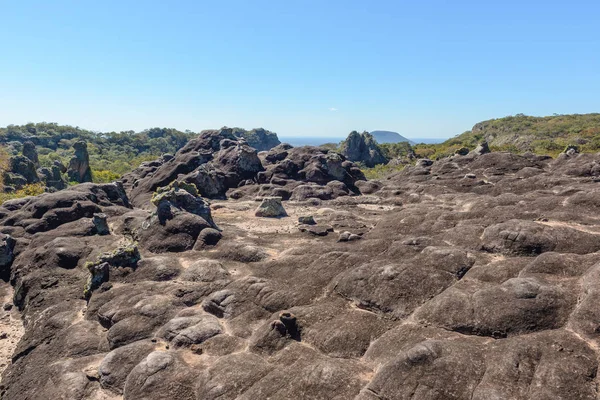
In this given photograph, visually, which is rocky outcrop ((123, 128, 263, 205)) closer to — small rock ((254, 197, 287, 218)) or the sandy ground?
small rock ((254, 197, 287, 218))

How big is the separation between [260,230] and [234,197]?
39895 millimetres

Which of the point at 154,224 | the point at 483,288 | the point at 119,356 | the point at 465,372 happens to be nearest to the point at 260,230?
the point at 154,224

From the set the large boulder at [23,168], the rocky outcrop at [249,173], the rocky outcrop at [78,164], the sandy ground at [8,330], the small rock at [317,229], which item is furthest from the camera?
the rocky outcrop at [78,164]

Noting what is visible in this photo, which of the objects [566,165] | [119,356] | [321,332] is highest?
[566,165]

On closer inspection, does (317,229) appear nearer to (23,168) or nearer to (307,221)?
(307,221)

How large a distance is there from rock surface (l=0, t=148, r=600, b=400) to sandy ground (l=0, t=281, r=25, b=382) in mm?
419

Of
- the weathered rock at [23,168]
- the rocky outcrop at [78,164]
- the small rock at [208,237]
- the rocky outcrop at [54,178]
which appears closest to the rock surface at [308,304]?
the small rock at [208,237]

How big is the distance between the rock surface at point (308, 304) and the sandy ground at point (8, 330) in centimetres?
42

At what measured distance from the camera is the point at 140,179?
119 m

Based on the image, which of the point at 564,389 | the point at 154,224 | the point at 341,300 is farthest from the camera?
the point at 154,224

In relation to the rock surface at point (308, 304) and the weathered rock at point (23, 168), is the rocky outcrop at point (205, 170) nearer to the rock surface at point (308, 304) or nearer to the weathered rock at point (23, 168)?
the weathered rock at point (23, 168)

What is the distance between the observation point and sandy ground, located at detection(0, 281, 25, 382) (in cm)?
3756

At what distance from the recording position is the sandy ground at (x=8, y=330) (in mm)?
37562

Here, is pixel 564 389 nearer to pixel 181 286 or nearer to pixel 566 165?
pixel 181 286
